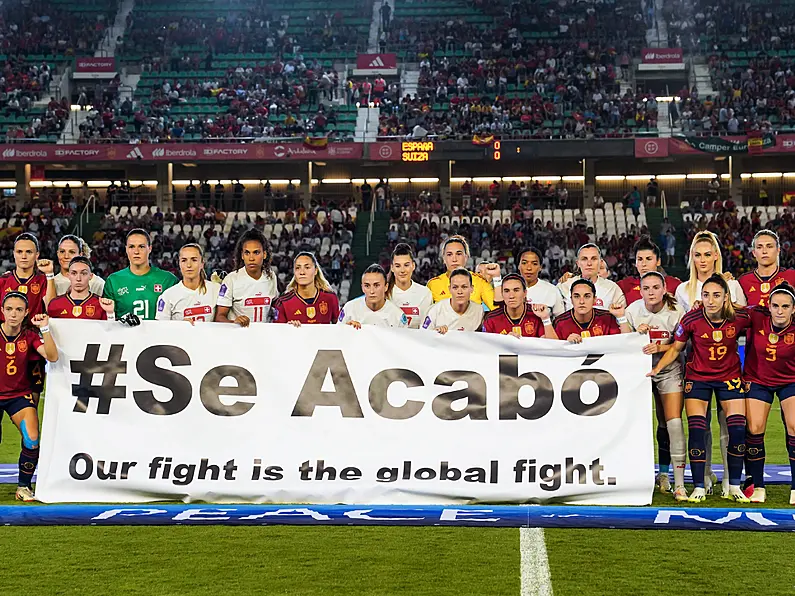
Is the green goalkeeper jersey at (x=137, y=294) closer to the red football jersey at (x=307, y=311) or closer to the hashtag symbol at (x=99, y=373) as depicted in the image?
the hashtag symbol at (x=99, y=373)

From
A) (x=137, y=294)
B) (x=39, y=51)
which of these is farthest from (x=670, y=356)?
(x=39, y=51)

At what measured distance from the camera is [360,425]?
734 centimetres

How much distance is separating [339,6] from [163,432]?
37706mm

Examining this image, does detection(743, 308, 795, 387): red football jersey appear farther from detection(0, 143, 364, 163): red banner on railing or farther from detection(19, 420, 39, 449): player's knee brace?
detection(0, 143, 364, 163): red banner on railing

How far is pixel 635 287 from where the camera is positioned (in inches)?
347

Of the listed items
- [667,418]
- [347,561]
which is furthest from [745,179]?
[347,561]

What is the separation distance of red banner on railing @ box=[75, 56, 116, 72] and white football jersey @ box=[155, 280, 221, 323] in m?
33.4

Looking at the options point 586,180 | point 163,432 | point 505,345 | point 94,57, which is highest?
point 94,57

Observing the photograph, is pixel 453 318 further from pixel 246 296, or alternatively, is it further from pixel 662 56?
pixel 662 56

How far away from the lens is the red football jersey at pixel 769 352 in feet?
23.4

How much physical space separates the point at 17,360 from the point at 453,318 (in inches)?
122

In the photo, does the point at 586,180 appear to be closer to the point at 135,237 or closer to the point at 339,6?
the point at 339,6

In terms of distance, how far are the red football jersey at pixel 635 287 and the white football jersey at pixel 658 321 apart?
57 centimetres

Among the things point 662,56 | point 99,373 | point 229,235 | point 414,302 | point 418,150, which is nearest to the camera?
point 99,373
